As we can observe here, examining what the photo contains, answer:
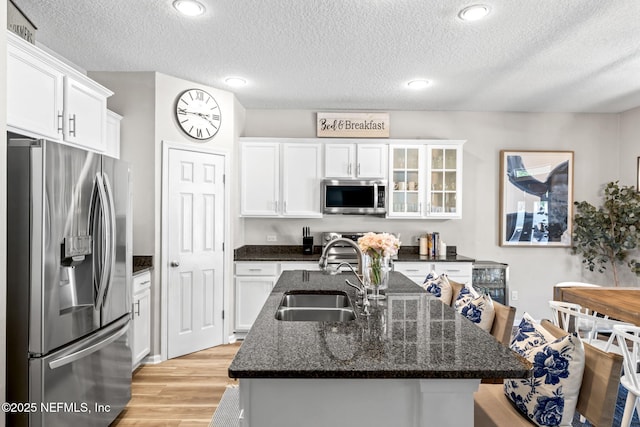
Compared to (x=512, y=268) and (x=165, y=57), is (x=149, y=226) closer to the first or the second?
(x=165, y=57)

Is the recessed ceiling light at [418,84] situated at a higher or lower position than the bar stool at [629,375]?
higher

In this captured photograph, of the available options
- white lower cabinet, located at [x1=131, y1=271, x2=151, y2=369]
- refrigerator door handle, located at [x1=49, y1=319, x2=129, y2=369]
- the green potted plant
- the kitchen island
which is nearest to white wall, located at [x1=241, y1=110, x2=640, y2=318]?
the green potted plant

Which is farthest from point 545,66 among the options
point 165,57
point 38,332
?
point 38,332

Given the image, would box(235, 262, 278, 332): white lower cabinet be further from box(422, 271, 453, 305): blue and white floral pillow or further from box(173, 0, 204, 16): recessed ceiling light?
box(173, 0, 204, 16): recessed ceiling light

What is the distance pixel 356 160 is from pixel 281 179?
2.99ft

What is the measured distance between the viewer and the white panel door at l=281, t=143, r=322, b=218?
4.41 m

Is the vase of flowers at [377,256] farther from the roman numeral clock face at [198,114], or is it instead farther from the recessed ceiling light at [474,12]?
the roman numeral clock face at [198,114]

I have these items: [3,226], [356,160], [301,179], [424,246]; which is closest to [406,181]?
[356,160]

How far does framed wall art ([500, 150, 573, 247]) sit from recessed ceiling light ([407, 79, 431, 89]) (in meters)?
1.62

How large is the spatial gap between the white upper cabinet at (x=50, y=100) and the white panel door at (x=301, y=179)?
2005 mm

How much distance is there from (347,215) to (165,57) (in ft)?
8.56

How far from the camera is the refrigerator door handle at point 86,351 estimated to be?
6.02ft

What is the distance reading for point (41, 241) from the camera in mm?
1748

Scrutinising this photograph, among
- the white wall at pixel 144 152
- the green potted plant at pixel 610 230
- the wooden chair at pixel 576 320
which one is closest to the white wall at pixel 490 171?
the green potted plant at pixel 610 230
